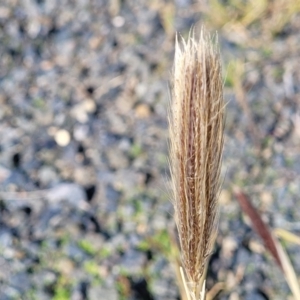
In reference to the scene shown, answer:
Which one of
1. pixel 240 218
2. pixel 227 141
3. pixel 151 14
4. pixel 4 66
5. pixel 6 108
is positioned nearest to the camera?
pixel 240 218

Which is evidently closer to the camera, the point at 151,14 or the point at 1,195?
the point at 1,195

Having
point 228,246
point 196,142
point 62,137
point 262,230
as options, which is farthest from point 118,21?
point 196,142

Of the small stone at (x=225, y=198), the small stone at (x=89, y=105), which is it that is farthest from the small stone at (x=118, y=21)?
the small stone at (x=225, y=198)

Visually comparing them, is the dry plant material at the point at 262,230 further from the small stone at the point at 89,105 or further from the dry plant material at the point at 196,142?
the small stone at the point at 89,105

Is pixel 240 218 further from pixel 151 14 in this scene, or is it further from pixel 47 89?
pixel 151 14

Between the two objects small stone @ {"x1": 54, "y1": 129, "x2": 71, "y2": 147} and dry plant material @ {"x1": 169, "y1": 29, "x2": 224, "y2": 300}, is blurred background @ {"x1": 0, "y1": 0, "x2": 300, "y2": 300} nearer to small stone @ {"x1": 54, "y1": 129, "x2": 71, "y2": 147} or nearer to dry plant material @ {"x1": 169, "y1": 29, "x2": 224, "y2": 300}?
small stone @ {"x1": 54, "y1": 129, "x2": 71, "y2": 147}

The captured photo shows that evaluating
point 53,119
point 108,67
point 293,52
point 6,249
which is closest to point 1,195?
point 6,249
